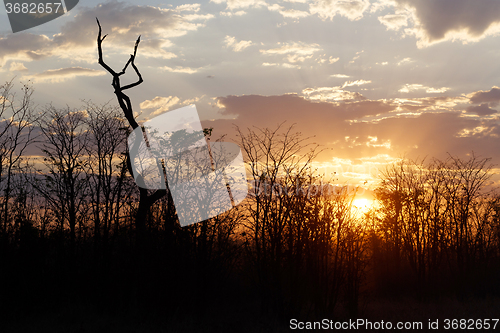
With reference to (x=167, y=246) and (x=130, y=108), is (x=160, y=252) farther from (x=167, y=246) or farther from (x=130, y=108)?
(x=130, y=108)

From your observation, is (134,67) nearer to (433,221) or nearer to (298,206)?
(298,206)

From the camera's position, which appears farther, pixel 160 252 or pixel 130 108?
pixel 130 108

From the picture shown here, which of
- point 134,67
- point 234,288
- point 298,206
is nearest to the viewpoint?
point 298,206

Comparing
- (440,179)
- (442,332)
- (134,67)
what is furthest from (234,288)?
(440,179)

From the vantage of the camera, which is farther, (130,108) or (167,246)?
(130,108)

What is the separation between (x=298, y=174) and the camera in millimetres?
12922

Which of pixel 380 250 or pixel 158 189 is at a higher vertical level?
pixel 158 189

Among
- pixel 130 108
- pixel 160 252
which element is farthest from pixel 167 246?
pixel 130 108

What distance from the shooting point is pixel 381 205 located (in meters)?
31.2

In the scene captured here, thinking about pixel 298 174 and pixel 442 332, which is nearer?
pixel 298 174

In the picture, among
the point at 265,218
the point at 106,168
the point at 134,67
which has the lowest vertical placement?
the point at 265,218

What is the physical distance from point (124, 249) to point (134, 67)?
9.22 m

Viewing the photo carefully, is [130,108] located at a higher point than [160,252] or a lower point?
higher

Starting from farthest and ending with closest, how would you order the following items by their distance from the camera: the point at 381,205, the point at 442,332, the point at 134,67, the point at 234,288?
the point at 381,205, the point at 234,288, the point at 134,67, the point at 442,332
